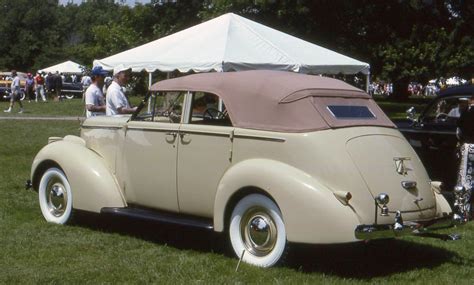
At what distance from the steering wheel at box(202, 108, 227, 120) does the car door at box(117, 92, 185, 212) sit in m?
0.26

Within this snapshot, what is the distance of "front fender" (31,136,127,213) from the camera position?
26.4 feet

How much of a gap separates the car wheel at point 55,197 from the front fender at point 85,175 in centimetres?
13

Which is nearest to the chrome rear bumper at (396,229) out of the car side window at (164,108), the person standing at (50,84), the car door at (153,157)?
the car door at (153,157)

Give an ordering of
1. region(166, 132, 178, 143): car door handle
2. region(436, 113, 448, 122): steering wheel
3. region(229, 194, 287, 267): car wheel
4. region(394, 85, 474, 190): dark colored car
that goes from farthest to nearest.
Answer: region(436, 113, 448, 122): steering wheel
region(394, 85, 474, 190): dark colored car
region(166, 132, 178, 143): car door handle
region(229, 194, 287, 267): car wheel

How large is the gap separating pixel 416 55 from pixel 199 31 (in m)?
23.8

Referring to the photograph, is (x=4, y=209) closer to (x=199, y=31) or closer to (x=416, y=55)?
(x=199, y=31)

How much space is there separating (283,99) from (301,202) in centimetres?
107

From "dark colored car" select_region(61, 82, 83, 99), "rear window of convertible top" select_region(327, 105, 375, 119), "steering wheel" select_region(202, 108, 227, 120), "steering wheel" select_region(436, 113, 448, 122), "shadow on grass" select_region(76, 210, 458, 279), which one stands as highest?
"rear window of convertible top" select_region(327, 105, 375, 119)

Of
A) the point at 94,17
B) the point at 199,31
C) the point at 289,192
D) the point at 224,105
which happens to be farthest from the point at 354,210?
the point at 94,17

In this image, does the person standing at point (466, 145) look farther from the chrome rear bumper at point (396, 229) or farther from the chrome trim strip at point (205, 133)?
the chrome trim strip at point (205, 133)

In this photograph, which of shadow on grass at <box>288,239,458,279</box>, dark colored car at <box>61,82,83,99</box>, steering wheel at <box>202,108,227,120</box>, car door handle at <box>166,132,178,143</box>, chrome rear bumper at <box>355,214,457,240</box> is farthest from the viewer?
dark colored car at <box>61,82,83,99</box>

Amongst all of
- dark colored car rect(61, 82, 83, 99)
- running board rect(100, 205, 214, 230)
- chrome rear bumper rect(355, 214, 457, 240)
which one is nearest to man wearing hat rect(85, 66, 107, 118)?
running board rect(100, 205, 214, 230)

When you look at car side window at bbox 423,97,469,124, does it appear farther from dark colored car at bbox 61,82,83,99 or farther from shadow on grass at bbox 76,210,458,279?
dark colored car at bbox 61,82,83,99

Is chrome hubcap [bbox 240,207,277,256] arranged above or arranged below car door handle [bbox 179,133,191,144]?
below
